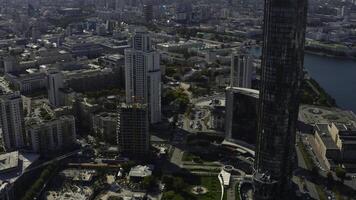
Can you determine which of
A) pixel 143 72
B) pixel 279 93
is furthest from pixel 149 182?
pixel 143 72

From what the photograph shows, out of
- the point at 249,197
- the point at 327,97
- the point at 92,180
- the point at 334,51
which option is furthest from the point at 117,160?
the point at 334,51

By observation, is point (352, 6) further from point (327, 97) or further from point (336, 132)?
point (336, 132)

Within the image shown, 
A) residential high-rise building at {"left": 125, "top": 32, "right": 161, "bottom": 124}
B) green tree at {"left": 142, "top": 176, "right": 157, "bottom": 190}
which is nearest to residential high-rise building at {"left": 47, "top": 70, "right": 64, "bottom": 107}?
residential high-rise building at {"left": 125, "top": 32, "right": 161, "bottom": 124}

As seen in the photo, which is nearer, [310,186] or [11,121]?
[310,186]

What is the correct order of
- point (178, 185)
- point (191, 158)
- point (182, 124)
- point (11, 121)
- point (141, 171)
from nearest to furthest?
point (178, 185)
point (141, 171)
point (191, 158)
point (11, 121)
point (182, 124)

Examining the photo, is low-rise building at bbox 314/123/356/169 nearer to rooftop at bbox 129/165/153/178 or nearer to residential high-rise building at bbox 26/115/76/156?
rooftop at bbox 129/165/153/178

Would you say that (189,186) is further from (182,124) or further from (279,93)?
(182,124)

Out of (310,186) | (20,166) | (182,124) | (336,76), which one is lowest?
(310,186)
